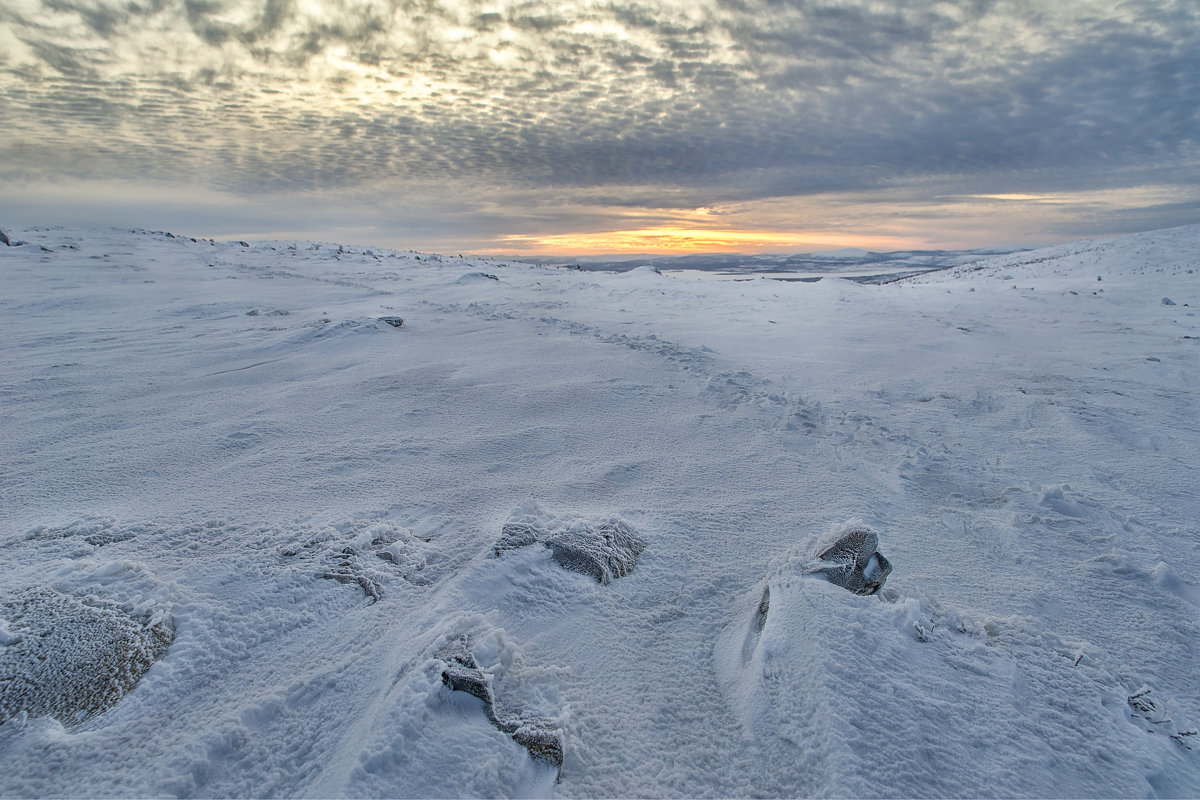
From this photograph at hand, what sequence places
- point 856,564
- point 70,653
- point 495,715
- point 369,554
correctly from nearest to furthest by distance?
point 495,715 < point 70,653 < point 856,564 < point 369,554

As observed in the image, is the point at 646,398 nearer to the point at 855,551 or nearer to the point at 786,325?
the point at 855,551

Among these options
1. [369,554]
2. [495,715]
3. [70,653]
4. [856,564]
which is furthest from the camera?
[369,554]

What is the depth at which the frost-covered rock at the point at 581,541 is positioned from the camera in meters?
1.94

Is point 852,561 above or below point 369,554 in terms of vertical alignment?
above

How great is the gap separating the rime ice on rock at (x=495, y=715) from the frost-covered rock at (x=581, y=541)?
0.51 metres

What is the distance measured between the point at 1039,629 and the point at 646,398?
247 cm

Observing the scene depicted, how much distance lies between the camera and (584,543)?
6.61ft

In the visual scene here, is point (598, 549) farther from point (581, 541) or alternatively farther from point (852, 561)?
point (852, 561)

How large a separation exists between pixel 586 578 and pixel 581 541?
0.54 ft

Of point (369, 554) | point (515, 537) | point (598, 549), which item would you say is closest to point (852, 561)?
point (598, 549)

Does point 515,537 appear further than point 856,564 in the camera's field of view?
Yes

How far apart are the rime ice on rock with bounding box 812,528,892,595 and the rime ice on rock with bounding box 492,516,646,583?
26.3 inches

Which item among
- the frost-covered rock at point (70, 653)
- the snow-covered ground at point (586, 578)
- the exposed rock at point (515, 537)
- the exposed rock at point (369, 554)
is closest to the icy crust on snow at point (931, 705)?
the snow-covered ground at point (586, 578)

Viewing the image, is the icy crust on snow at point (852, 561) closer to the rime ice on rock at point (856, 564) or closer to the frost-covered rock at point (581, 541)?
the rime ice on rock at point (856, 564)
